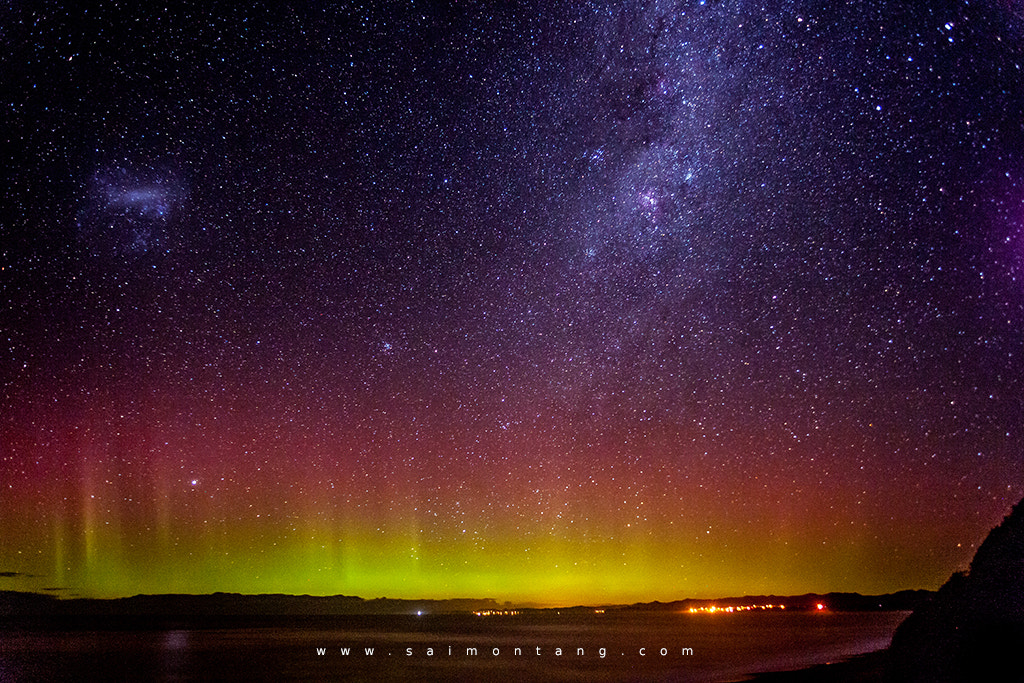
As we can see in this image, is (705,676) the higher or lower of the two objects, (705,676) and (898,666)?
the lower

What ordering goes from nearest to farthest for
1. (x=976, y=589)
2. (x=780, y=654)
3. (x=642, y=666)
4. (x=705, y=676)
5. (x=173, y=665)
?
(x=976, y=589), (x=705, y=676), (x=642, y=666), (x=173, y=665), (x=780, y=654)

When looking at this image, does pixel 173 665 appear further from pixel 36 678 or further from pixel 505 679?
pixel 505 679

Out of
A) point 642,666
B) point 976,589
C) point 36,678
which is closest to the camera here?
point 976,589

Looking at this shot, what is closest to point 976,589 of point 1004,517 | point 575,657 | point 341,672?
point 1004,517

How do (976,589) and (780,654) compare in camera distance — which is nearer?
(976,589)

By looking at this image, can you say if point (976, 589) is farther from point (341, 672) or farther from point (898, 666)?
point (341, 672)

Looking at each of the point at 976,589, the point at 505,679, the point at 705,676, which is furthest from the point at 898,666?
the point at 505,679

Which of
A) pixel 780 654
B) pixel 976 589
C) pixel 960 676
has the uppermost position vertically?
pixel 976 589
